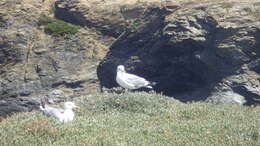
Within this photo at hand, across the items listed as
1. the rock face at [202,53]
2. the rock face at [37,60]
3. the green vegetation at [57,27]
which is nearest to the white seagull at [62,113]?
the rock face at [202,53]

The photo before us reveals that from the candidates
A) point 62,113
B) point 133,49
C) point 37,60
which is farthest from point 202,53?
point 62,113

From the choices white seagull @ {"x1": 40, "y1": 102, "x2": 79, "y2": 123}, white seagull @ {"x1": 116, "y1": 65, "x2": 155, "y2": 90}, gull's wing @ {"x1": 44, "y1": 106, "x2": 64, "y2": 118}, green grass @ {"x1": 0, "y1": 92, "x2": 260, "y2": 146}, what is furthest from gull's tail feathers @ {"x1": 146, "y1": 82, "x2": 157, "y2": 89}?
gull's wing @ {"x1": 44, "y1": 106, "x2": 64, "y2": 118}

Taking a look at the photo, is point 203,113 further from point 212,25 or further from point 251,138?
point 212,25

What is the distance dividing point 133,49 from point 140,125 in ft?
26.7

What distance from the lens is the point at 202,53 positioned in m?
20.2

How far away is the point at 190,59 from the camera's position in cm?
2034

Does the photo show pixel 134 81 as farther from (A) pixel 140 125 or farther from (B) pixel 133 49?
(A) pixel 140 125

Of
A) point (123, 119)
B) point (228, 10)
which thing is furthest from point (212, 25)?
point (123, 119)

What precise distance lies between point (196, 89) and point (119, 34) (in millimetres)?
5013

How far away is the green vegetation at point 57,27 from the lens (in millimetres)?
→ 23547

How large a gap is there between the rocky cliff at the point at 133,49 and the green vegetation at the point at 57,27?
0.21 meters

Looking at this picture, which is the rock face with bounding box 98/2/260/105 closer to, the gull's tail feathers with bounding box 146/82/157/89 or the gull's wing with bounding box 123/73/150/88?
the gull's tail feathers with bounding box 146/82/157/89

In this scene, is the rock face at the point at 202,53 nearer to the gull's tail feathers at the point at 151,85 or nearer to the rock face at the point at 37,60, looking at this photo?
the gull's tail feathers at the point at 151,85

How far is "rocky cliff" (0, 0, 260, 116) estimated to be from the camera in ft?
64.6
